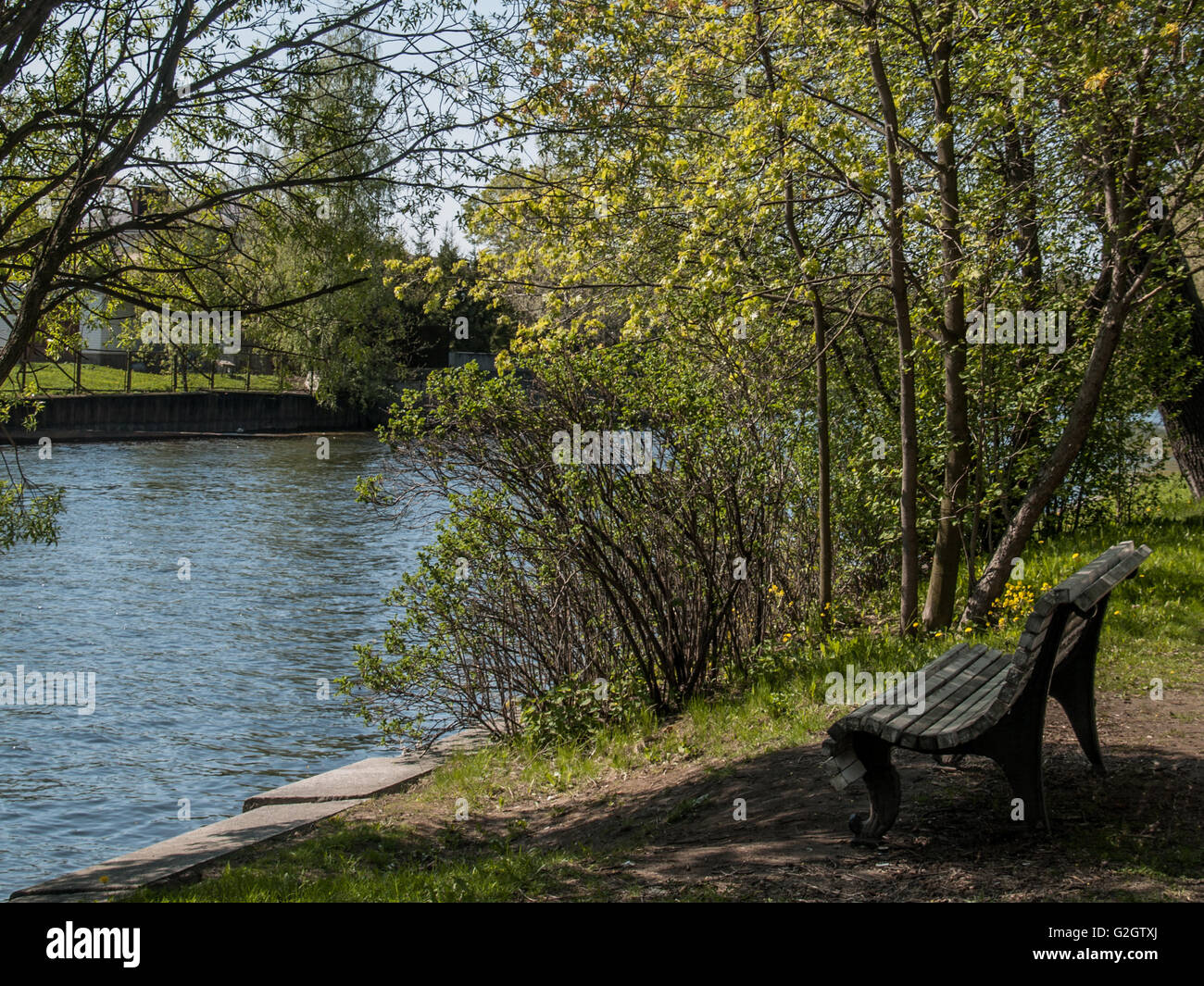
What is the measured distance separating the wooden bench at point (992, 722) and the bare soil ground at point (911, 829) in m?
0.26

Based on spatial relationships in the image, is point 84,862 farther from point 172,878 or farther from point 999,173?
point 999,173

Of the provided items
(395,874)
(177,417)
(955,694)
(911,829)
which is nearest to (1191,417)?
(955,694)

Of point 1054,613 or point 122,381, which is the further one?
point 122,381

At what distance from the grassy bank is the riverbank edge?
0.67 feet

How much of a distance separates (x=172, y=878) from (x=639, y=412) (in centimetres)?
435

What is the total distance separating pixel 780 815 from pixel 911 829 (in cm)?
78

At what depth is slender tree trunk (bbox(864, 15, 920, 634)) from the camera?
8375 mm

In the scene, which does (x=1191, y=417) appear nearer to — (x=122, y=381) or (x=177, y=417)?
(x=177, y=417)

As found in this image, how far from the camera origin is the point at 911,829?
527 centimetres

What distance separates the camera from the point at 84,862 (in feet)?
27.8

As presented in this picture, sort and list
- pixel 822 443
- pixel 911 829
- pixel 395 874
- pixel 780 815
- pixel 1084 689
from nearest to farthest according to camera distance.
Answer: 1. pixel 911 829
2. pixel 1084 689
3. pixel 780 815
4. pixel 395 874
5. pixel 822 443

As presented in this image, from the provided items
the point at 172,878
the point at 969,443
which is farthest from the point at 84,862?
the point at 969,443

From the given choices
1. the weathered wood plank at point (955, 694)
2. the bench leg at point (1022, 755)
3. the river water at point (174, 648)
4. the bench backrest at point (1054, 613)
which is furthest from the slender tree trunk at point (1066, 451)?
the river water at point (174, 648)

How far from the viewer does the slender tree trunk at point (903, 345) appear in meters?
8.38
